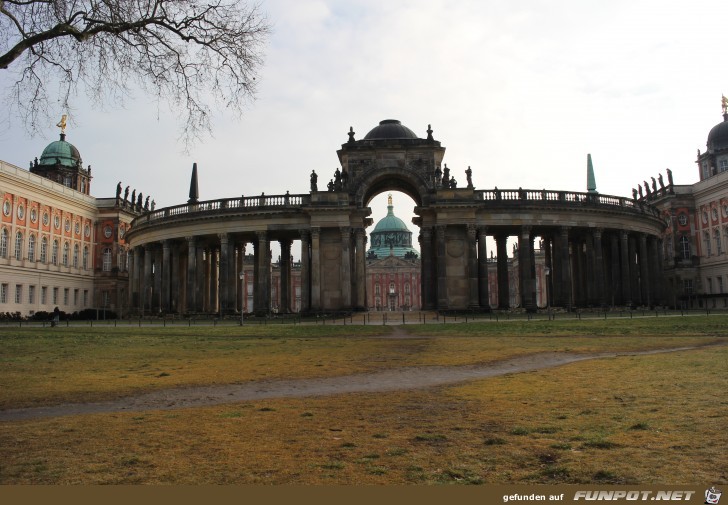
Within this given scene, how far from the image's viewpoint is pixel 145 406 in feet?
43.6

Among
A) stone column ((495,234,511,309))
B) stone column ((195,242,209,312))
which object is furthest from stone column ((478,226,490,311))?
stone column ((195,242,209,312))

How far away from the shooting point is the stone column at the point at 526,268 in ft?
201

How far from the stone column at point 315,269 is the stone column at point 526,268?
20.5 m

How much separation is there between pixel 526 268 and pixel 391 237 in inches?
4191

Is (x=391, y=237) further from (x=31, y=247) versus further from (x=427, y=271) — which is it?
(x=427, y=271)

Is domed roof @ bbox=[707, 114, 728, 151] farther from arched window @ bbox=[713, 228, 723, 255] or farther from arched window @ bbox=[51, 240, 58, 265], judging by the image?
arched window @ bbox=[51, 240, 58, 265]

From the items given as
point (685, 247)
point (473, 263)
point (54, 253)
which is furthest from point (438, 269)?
point (54, 253)

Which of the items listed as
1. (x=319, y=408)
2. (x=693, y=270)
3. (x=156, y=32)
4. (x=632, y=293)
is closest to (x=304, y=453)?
(x=319, y=408)

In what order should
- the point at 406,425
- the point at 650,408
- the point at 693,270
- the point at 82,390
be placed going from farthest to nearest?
1. the point at 693,270
2. the point at 82,390
3. the point at 650,408
4. the point at 406,425

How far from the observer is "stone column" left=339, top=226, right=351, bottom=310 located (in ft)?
194

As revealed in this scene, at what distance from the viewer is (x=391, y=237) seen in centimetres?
16850

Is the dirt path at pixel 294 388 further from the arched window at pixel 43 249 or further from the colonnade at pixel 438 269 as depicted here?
the arched window at pixel 43 249

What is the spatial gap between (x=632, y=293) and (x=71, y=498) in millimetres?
67436

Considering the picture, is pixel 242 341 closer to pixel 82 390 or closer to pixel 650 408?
pixel 82 390
